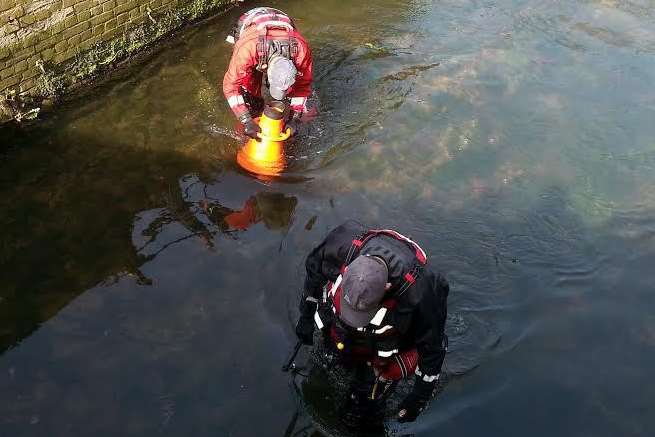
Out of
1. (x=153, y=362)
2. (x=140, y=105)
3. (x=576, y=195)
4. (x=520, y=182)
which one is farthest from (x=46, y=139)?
(x=576, y=195)

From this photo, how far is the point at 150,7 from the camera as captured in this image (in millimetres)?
7652

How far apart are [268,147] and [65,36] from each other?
2635 mm

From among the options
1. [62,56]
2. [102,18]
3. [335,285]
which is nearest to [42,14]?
[62,56]

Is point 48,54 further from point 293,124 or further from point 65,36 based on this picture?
point 293,124

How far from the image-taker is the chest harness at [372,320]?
130 inches

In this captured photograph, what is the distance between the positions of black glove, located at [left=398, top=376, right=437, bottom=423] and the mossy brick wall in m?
5.04

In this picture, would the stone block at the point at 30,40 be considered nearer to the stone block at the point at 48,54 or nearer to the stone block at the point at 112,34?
the stone block at the point at 48,54

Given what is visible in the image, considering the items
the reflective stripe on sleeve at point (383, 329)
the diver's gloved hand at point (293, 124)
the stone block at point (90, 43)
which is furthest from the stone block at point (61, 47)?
the reflective stripe on sleeve at point (383, 329)

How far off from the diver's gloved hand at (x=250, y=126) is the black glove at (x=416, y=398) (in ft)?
9.98

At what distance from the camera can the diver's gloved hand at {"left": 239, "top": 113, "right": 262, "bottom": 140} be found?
19.0 feet

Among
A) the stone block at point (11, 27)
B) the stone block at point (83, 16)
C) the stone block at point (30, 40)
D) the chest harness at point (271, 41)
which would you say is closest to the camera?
the chest harness at point (271, 41)

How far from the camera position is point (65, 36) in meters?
6.62

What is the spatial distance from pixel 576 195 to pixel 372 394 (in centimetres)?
379

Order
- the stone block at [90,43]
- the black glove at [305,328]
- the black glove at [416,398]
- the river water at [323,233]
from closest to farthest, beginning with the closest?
the black glove at [416,398] < the black glove at [305,328] < the river water at [323,233] < the stone block at [90,43]
